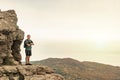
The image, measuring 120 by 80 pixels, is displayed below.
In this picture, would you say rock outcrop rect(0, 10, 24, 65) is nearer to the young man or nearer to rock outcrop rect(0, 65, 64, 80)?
the young man

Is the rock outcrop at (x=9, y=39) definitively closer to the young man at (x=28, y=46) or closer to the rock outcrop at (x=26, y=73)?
the young man at (x=28, y=46)

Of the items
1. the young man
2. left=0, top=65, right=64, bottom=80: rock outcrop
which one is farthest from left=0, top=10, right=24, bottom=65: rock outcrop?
left=0, top=65, right=64, bottom=80: rock outcrop

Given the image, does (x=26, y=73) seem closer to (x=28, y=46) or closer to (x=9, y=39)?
(x=28, y=46)

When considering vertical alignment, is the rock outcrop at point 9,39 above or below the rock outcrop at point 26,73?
above

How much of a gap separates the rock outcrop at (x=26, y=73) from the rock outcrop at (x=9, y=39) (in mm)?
3273

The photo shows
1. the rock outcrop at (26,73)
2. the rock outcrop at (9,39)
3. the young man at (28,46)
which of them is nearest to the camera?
the rock outcrop at (26,73)

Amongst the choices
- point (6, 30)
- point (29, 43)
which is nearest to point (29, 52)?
point (29, 43)

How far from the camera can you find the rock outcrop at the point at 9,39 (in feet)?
171

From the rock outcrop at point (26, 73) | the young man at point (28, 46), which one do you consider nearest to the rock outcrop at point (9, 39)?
the young man at point (28, 46)

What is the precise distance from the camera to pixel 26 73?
166 feet

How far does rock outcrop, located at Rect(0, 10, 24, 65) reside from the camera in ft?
171

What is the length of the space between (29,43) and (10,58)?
4.34m

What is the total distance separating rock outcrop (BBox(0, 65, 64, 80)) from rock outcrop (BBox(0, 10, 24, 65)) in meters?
3.27

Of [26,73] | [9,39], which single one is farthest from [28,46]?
[26,73]
